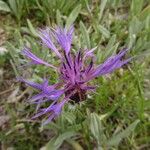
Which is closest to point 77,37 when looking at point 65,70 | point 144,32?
point 144,32

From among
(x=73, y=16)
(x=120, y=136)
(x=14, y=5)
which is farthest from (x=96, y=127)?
(x=14, y=5)

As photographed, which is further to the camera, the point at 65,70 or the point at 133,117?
the point at 133,117

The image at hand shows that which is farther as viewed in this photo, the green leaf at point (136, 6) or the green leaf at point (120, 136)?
the green leaf at point (136, 6)

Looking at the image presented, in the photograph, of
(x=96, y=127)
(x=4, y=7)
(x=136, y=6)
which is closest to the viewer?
(x=96, y=127)

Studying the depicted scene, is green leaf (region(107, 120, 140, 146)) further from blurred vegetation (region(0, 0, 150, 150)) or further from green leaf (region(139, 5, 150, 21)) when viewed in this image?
green leaf (region(139, 5, 150, 21))

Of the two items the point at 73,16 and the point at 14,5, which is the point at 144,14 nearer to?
the point at 73,16

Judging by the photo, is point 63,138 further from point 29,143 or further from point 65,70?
point 65,70

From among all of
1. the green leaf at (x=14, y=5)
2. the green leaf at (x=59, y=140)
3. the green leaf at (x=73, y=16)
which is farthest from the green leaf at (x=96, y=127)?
the green leaf at (x=14, y=5)

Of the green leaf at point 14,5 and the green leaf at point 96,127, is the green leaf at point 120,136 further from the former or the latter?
the green leaf at point 14,5
